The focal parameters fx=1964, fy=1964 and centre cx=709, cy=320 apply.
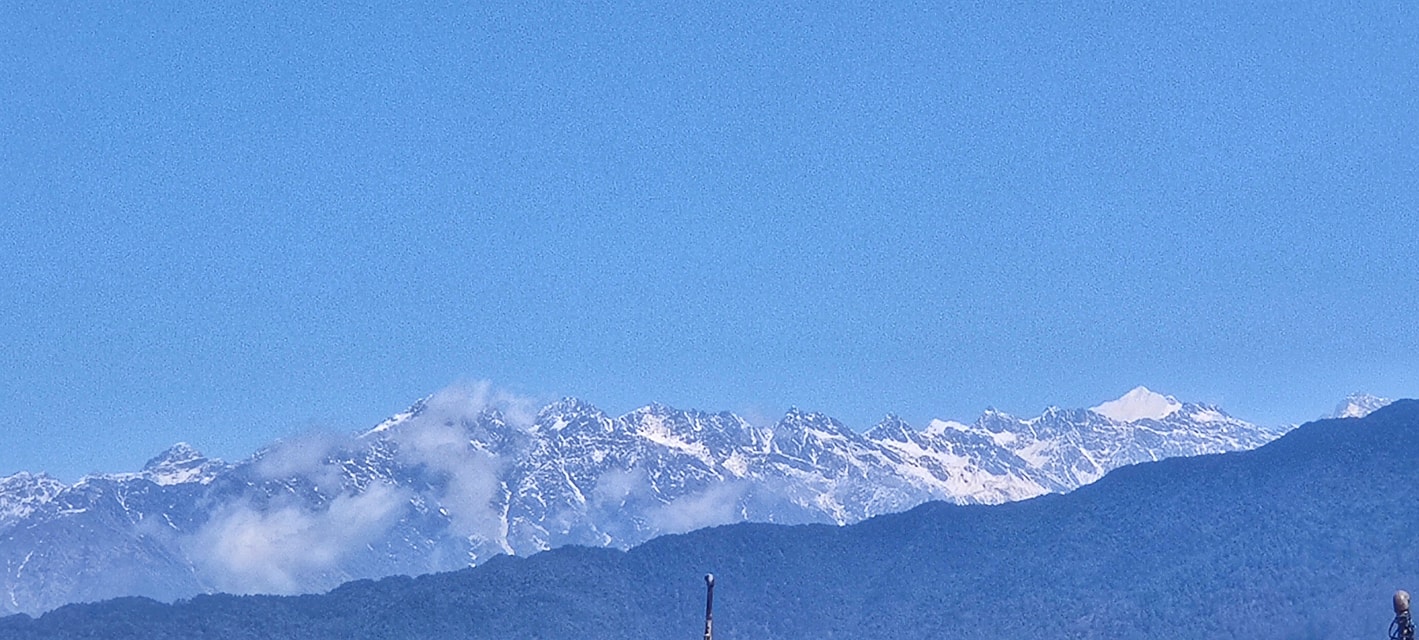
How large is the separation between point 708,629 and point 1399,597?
32.3 m

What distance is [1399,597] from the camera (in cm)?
7050

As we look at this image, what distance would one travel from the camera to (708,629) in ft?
298

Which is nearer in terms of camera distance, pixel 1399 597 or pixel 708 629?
pixel 1399 597
